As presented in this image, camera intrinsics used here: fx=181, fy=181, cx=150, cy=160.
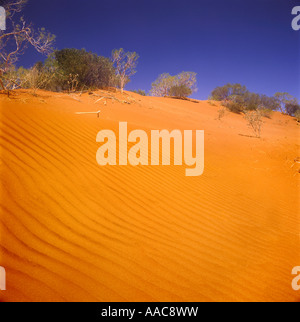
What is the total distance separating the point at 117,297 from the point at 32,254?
84 centimetres

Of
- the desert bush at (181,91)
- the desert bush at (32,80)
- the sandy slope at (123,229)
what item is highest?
the desert bush at (181,91)

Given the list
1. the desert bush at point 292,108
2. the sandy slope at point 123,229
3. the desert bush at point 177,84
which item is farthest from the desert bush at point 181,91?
the sandy slope at point 123,229

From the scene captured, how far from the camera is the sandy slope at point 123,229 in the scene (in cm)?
158

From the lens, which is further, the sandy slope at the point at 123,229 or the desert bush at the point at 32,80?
the desert bush at the point at 32,80

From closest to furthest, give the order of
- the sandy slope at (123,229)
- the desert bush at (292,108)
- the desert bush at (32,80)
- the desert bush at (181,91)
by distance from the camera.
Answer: the sandy slope at (123,229) → the desert bush at (32,80) → the desert bush at (181,91) → the desert bush at (292,108)

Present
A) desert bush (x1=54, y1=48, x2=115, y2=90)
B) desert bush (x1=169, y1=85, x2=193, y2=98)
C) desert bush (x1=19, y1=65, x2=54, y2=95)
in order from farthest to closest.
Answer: desert bush (x1=169, y1=85, x2=193, y2=98) < desert bush (x1=54, y1=48, x2=115, y2=90) < desert bush (x1=19, y1=65, x2=54, y2=95)

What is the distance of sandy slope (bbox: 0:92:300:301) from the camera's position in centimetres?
158

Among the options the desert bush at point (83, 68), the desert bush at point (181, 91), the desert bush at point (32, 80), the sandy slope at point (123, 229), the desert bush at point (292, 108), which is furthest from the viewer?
the desert bush at point (292, 108)

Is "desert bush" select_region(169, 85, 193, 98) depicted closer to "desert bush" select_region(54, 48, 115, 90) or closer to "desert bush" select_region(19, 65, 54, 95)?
"desert bush" select_region(54, 48, 115, 90)

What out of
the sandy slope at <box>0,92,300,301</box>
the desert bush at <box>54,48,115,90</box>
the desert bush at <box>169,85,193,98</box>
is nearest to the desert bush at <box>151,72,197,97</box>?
the desert bush at <box>169,85,193,98</box>

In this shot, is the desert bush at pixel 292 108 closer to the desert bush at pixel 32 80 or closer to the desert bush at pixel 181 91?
the desert bush at pixel 181 91

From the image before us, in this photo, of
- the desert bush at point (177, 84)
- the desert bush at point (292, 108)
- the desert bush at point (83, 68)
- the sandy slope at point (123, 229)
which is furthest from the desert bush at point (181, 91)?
the sandy slope at point (123, 229)

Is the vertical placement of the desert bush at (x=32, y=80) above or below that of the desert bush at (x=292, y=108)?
below

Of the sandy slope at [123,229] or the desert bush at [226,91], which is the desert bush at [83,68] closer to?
the sandy slope at [123,229]
